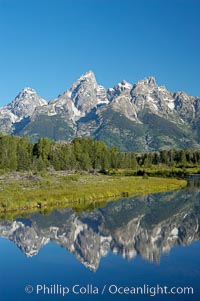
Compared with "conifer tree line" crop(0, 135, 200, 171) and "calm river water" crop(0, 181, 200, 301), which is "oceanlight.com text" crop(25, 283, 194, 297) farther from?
"conifer tree line" crop(0, 135, 200, 171)

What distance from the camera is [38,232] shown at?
45344 mm

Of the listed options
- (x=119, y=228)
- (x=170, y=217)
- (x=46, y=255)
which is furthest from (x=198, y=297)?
(x=170, y=217)

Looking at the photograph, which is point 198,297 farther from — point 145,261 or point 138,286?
point 145,261

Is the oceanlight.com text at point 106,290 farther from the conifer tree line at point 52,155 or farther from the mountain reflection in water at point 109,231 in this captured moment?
the conifer tree line at point 52,155

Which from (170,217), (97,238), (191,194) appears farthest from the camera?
(191,194)

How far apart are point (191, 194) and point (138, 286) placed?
60.2 m

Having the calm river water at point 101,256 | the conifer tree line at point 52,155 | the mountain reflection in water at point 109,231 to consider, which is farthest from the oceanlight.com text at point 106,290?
the conifer tree line at point 52,155

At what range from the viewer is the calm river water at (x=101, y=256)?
26453 mm

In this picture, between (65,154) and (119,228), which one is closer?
(119,228)

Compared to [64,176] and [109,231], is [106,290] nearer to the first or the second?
[109,231]

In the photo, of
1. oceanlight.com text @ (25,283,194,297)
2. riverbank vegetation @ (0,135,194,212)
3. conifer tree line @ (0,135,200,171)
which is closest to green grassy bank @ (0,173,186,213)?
riverbank vegetation @ (0,135,194,212)

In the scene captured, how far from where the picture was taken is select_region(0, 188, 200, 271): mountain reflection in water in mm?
37594

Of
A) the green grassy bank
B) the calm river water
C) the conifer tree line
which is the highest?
the conifer tree line

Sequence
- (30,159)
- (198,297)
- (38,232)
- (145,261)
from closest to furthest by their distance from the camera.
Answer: (198,297)
(145,261)
(38,232)
(30,159)
